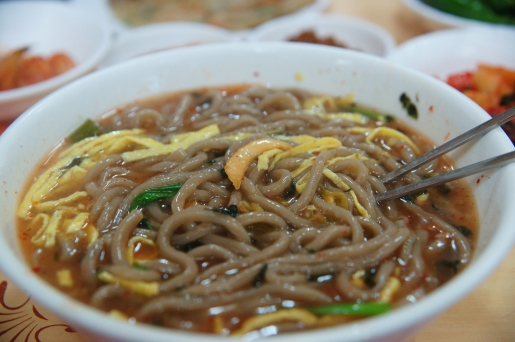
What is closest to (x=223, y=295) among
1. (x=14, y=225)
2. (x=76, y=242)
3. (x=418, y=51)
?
(x=76, y=242)

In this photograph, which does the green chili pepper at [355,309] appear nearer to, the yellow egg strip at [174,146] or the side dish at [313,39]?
the yellow egg strip at [174,146]

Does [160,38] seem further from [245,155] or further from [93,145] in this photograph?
[245,155]

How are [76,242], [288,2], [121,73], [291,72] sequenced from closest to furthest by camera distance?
[76,242] → [121,73] → [291,72] → [288,2]

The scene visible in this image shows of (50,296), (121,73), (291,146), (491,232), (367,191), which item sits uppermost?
(121,73)

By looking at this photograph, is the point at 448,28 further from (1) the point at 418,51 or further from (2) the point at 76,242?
(2) the point at 76,242

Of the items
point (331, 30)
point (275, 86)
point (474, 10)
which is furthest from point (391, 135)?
point (474, 10)
